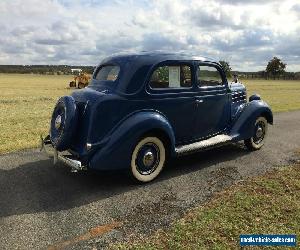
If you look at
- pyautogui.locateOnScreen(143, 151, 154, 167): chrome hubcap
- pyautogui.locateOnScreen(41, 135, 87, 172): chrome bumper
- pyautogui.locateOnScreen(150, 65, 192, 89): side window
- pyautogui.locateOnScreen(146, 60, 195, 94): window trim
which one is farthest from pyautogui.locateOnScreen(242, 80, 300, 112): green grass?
pyautogui.locateOnScreen(41, 135, 87, 172): chrome bumper

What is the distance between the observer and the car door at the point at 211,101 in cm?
703

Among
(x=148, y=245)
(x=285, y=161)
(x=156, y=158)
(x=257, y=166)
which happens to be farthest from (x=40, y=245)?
(x=285, y=161)

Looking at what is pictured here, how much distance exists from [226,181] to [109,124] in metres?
2.28

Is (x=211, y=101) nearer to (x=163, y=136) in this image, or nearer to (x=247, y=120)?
(x=247, y=120)

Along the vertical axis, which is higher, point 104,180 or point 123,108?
point 123,108

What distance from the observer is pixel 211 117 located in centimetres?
732

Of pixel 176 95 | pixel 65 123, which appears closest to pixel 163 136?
pixel 176 95

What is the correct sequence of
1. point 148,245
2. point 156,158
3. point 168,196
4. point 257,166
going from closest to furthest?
1. point 148,245
2. point 168,196
3. point 156,158
4. point 257,166

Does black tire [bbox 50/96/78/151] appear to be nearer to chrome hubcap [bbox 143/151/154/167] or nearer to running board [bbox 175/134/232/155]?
chrome hubcap [bbox 143/151/154/167]

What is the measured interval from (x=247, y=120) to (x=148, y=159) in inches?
112

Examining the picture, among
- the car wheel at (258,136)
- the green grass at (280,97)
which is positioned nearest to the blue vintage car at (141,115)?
the car wheel at (258,136)

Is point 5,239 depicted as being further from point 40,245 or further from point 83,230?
point 83,230

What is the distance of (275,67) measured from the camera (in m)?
112

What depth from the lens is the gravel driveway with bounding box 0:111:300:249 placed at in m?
4.43
